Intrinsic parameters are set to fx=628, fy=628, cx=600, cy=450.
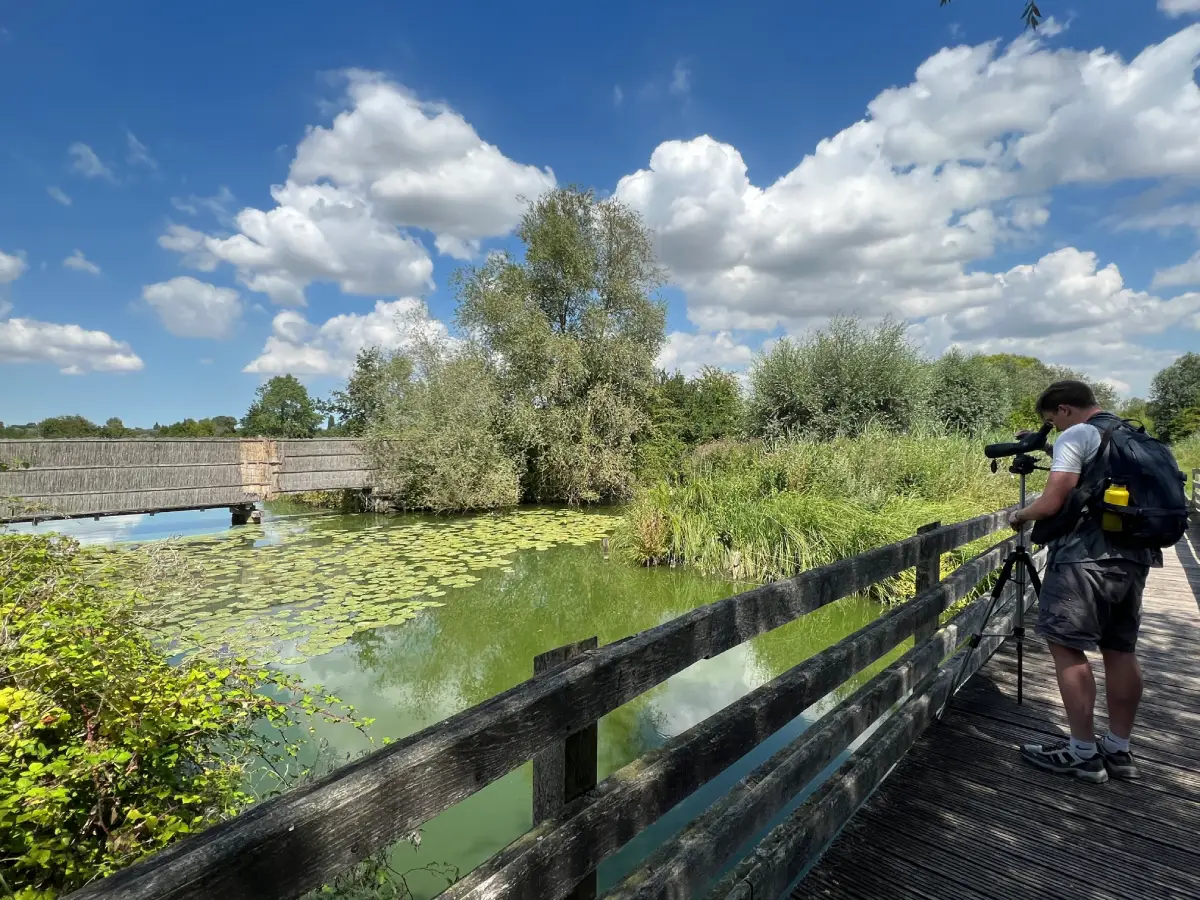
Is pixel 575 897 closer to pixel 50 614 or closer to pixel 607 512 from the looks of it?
pixel 50 614

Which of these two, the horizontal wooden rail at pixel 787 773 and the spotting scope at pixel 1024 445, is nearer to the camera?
the horizontal wooden rail at pixel 787 773

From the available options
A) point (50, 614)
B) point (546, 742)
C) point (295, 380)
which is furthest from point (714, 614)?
point (295, 380)

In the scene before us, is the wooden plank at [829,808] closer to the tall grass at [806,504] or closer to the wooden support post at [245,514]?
the tall grass at [806,504]

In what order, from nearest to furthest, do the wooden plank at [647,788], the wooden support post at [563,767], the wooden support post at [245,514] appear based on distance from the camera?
the wooden plank at [647,788] → the wooden support post at [563,767] → the wooden support post at [245,514]

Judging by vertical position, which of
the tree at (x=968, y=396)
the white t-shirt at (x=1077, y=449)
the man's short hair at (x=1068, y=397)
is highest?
the tree at (x=968, y=396)

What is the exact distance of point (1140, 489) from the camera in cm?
225

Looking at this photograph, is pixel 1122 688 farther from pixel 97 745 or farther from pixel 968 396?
pixel 968 396

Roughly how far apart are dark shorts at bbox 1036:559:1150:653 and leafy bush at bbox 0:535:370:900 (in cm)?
317

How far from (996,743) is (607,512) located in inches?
550

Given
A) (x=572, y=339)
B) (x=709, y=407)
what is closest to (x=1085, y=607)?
(x=572, y=339)

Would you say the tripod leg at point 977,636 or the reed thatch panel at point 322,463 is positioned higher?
the reed thatch panel at point 322,463

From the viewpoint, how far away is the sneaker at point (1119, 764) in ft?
8.20

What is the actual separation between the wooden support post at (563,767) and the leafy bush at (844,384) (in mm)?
15247

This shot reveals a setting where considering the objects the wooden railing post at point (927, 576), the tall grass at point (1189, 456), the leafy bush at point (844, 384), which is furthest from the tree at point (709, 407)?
the wooden railing post at point (927, 576)
